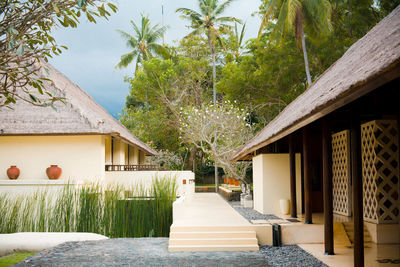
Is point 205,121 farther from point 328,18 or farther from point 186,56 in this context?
point 186,56

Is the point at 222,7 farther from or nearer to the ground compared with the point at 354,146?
farther from the ground

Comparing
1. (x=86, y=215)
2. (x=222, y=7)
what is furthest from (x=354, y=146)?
(x=222, y=7)

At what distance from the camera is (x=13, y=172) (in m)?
9.38

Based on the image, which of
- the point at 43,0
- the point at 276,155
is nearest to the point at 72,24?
the point at 43,0

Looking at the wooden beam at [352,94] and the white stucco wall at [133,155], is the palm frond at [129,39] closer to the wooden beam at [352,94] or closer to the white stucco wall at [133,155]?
the white stucco wall at [133,155]

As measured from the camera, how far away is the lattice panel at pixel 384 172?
595cm

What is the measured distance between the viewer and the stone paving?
502 centimetres

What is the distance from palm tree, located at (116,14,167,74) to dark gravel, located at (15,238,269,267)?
21715mm

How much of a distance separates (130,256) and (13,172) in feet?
17.5

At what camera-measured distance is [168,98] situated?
78.6 feet

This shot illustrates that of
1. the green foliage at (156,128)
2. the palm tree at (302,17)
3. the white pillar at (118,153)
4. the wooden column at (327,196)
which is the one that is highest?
the palm tree at (302,17)

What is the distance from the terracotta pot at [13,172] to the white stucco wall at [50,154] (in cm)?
20

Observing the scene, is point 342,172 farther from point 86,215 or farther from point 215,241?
point 86,215

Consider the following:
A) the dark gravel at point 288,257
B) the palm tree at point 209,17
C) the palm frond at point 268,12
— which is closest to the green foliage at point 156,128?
the palm tree at point 209,17
